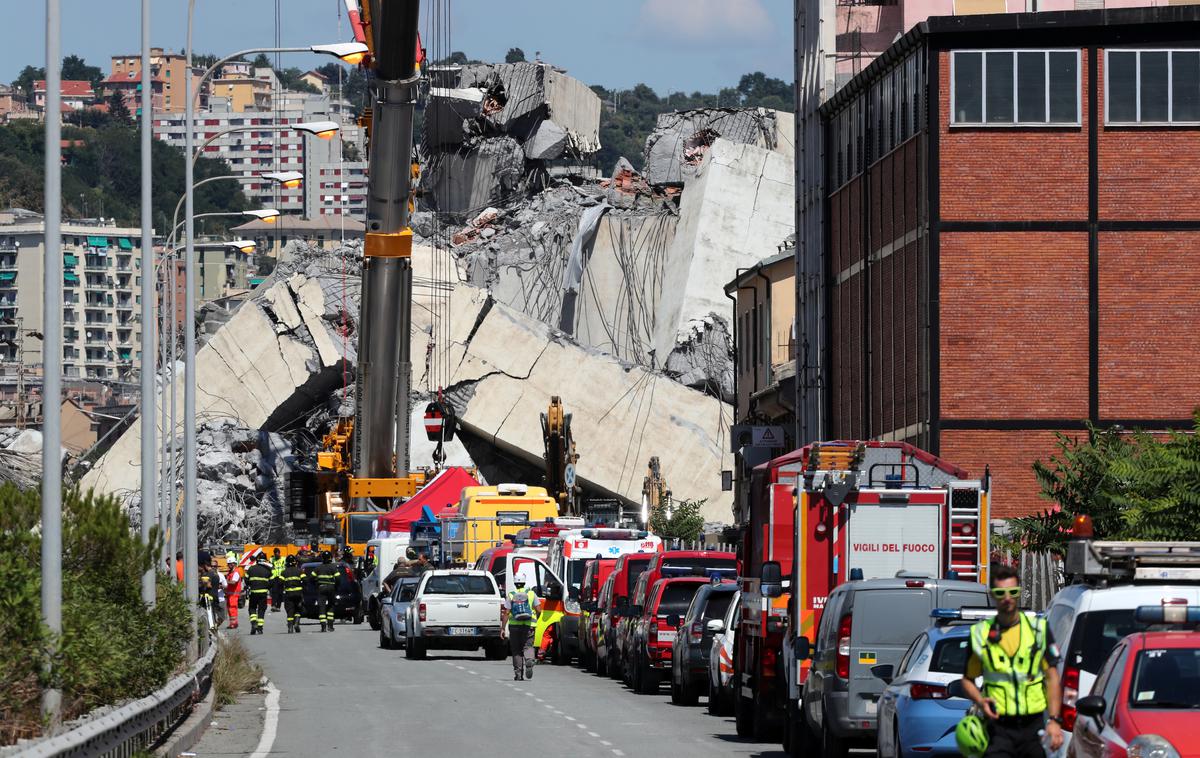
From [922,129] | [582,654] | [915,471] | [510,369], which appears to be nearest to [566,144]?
[510,369]

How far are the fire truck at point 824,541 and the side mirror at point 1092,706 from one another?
27.5 feet

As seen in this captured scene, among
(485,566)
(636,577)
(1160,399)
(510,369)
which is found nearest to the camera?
(636,577)

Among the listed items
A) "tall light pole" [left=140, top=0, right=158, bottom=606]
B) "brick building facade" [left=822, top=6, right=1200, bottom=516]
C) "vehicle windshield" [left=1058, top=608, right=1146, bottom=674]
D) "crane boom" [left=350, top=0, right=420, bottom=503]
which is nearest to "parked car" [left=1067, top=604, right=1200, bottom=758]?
"vehicle windshield" [left=1058, top=608, right=1146, bottom=674]

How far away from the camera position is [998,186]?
46562 millimetres

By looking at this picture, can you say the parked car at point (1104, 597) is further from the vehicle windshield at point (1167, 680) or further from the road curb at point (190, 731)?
the road curb at point (190, 731)

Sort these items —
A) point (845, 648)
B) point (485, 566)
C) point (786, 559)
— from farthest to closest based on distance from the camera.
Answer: point (485, 566) → point (786, 559) → point (845, 648)

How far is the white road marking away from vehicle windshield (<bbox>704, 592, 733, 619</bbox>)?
524cm

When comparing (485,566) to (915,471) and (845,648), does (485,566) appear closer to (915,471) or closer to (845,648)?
(915,471)

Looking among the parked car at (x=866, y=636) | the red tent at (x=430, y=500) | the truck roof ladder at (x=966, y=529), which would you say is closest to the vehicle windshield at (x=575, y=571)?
the red tent at (x=430, y=500)

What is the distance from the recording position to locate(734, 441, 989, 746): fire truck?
2111 centimetres

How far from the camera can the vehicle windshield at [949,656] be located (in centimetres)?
1530

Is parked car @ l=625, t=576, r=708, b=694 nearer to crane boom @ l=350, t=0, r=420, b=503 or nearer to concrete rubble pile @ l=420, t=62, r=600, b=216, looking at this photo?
crane boom @ l=350, t=0, r=420, b=503

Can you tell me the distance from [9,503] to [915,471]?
9.46m

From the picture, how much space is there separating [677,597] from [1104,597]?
15015 millimetres
